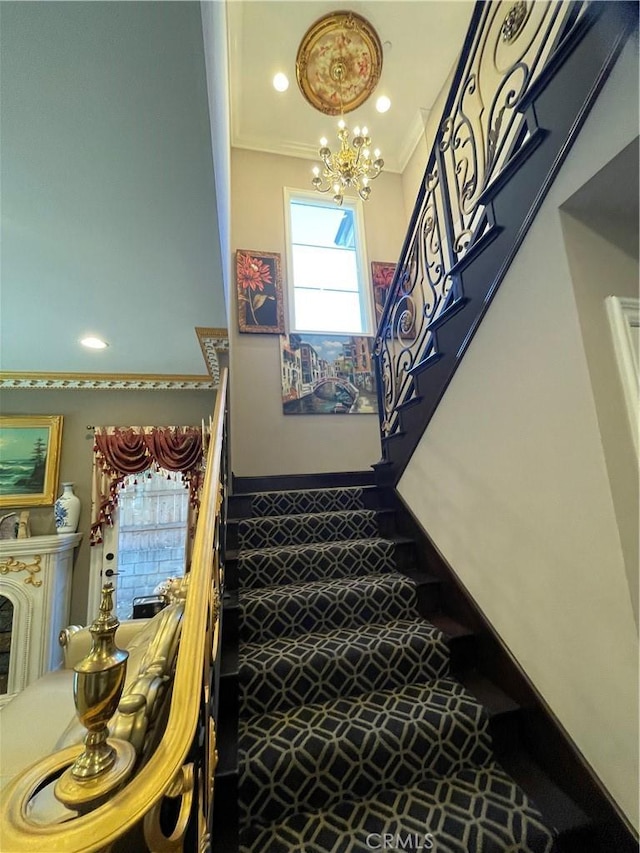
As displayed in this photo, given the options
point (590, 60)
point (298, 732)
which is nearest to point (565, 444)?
point (590, 60)

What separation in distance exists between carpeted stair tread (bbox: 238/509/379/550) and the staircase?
18cm

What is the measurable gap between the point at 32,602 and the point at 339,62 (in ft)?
20.8

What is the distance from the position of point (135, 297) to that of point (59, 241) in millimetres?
601

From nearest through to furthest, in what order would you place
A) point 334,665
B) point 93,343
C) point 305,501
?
point 334,665
point 305,501
point 93,343

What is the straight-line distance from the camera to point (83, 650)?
2.37m

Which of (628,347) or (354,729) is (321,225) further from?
(354,729)

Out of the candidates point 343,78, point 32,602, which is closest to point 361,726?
point 32,602

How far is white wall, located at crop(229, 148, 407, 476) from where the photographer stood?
147 inches

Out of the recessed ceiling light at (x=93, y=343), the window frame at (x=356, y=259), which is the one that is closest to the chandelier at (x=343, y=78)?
the window frame at (x=356, y=259)

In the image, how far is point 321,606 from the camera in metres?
1.76

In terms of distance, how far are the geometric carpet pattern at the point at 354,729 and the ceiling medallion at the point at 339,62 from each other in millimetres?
4868

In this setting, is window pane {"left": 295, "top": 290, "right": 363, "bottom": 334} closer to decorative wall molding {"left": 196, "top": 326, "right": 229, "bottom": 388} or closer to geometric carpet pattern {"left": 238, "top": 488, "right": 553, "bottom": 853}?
decorative wall molding {"left": 196, "top": 326, "right": 229, "bottom": 388}

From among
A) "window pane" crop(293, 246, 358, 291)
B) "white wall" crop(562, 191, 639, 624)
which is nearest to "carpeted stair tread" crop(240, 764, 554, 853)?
"white wall" crop(562, 191, 639, 624)

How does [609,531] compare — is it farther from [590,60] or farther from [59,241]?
[59,241]
